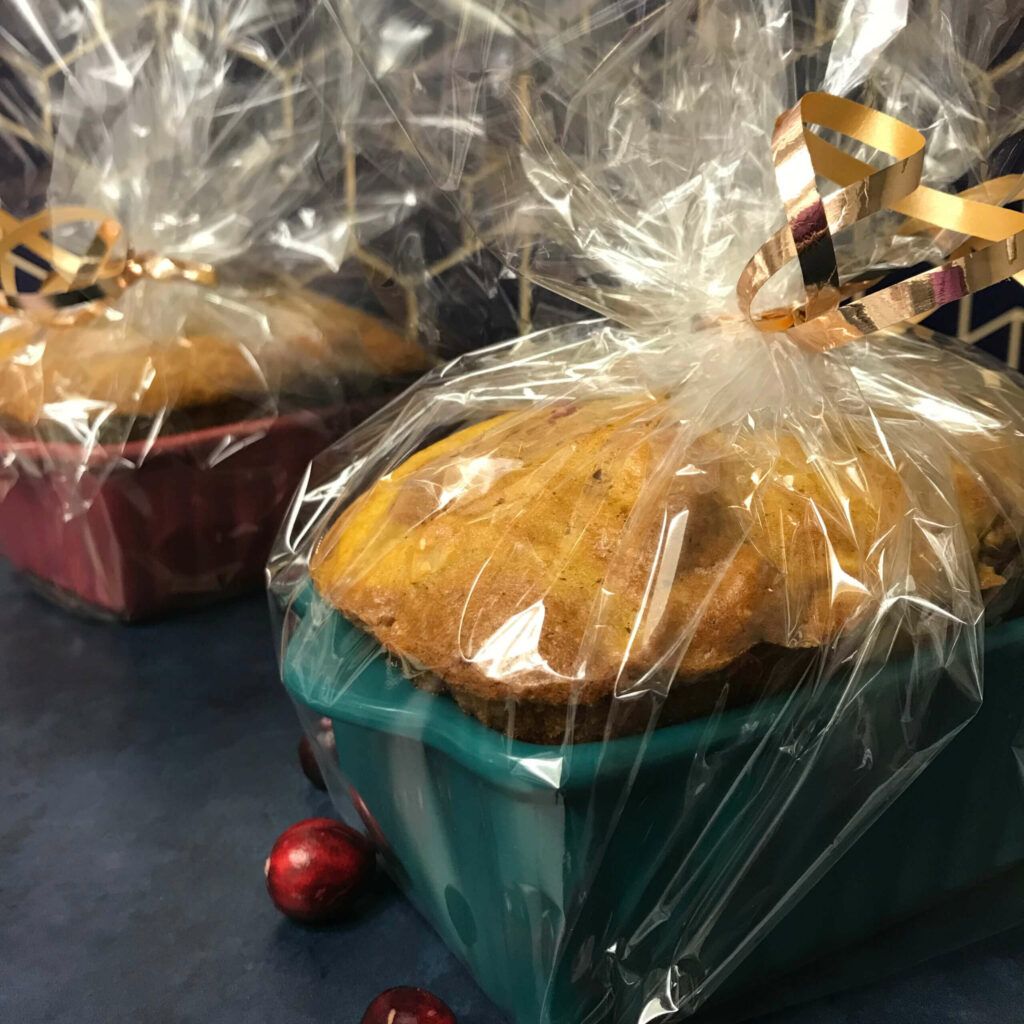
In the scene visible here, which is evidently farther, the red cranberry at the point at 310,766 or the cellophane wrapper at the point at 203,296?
the cellophane wrapper at the point at 203,296

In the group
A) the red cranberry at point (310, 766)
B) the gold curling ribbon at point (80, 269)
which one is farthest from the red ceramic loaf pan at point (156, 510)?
the red cranberry at point (310, 766)

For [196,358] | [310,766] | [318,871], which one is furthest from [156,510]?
[318,871]

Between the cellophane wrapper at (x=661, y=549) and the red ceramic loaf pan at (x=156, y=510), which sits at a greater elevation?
the cellophane wrapper at (x=661, y=549)

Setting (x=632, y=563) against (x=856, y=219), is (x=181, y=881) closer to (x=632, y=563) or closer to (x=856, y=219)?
(x=632, y=563)

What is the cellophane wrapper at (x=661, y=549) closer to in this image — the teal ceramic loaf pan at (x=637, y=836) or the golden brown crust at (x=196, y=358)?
the teal ceramic loaf pan at (x=637, y=836)

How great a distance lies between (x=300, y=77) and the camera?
925mm

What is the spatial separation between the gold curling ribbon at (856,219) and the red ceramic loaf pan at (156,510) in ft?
1.65

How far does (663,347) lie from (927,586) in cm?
19

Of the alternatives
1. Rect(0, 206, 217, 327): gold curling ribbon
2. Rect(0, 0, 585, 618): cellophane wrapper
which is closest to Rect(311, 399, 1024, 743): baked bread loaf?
Rect(0, 0, 585, 618): cellophane wrapper

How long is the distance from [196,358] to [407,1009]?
57 centimetres

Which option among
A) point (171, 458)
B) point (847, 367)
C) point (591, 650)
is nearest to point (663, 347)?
point (847, 367)

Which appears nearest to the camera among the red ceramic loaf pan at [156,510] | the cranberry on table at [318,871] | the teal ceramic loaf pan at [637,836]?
the teal ceramic loaf pan at [637,836]

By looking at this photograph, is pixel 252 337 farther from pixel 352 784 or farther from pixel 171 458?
pixel 352 784

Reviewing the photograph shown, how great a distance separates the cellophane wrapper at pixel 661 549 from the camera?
0.41 meters
